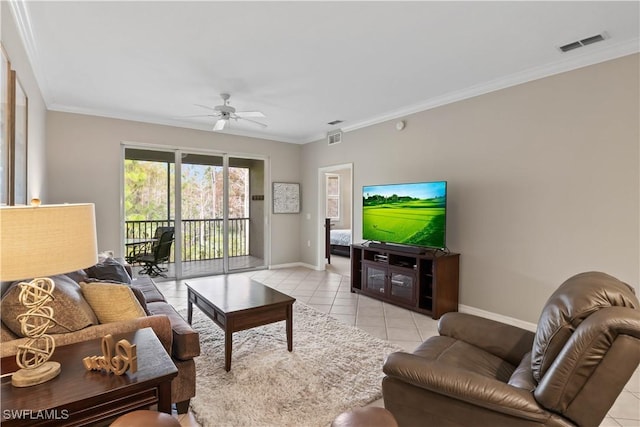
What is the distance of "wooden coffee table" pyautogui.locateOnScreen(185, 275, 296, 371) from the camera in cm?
252

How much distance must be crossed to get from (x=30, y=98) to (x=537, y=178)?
495cm

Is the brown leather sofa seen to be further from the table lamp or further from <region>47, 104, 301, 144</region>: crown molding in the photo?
<region>47, 104, 301, 144</region>: crown molding

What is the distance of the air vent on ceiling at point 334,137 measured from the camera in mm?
5684

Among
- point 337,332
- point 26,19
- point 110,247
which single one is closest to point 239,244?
point 110,247

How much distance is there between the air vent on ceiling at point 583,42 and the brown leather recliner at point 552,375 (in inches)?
88.1

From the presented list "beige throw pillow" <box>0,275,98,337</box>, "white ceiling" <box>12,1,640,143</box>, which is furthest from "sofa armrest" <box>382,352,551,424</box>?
"white ceiling" <box>12,1,640,143</box>

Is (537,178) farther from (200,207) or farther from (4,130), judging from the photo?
(200,207)

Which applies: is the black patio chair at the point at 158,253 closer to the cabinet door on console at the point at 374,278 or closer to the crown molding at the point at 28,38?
the crown molding at the point at 28,38

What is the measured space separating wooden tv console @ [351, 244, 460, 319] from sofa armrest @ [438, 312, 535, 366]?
1.58 m

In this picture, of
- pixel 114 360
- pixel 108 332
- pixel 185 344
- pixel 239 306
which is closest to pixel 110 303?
pixel 108 332

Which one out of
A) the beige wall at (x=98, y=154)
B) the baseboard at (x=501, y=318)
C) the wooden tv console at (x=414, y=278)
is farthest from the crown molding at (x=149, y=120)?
the baseboard at (x=501, y=318)

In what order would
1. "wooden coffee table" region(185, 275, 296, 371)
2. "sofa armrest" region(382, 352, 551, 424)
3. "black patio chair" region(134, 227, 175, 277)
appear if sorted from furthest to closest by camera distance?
1. "black patio chair" region(134, 227, 175, 277)
2. "wooden coffee table" region(185, 275, 296, 371)
3. "sofa armrest" region(382, 352, 551, 424)

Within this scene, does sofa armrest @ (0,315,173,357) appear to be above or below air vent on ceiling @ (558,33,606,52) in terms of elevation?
below

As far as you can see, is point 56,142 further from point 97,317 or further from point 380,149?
point 380,149
